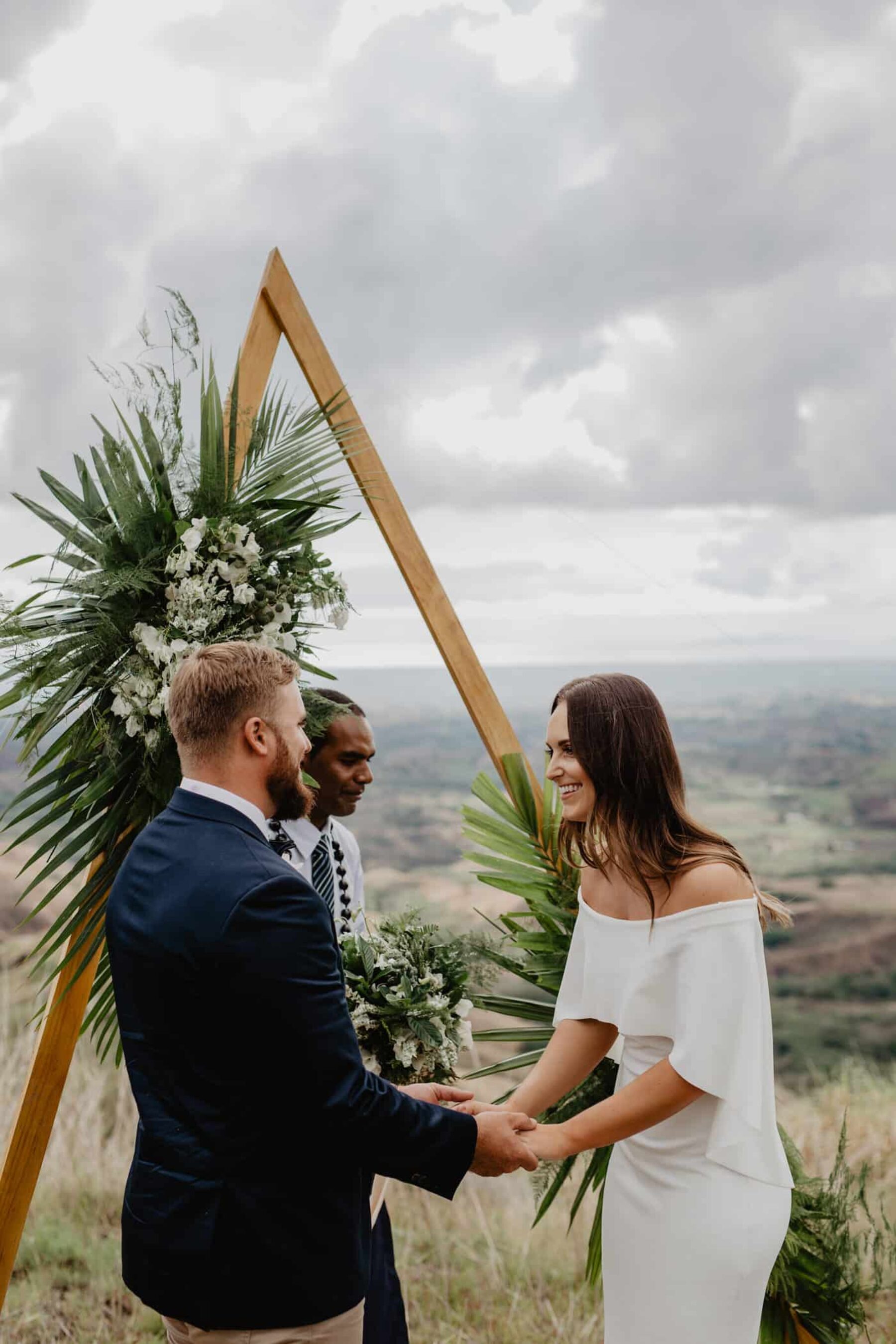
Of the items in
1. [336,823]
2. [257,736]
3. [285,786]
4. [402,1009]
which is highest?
[257,736]

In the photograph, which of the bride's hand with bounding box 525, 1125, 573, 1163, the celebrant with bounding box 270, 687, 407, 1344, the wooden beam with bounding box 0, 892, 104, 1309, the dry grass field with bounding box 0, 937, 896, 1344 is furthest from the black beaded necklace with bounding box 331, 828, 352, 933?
the dry grass field with bounding box 0, 937, 896, 1344

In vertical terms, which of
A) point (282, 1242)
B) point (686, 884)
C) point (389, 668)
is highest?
point (389, 668)

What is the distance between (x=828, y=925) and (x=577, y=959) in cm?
1351

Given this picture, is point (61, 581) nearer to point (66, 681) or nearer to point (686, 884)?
point (66, 681)

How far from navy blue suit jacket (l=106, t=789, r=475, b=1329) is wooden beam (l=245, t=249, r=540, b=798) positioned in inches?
76.0

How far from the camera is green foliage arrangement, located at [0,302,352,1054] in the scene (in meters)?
3.18

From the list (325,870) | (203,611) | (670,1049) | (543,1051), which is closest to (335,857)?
(325,870)

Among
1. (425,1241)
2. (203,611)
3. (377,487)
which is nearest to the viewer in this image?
(203,611)

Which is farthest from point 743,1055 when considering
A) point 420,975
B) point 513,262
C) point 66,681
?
point 513,262

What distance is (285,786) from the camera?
7.96ft

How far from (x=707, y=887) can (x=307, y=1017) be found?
101cm

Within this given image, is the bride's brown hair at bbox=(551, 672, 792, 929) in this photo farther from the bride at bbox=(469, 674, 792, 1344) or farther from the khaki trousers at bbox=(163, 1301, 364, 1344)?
the khaki trousers at bbox=(163, 1301, 364, 1344)

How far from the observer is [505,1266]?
18.3ft

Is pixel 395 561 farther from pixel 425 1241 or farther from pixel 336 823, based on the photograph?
pixel 425 1241
